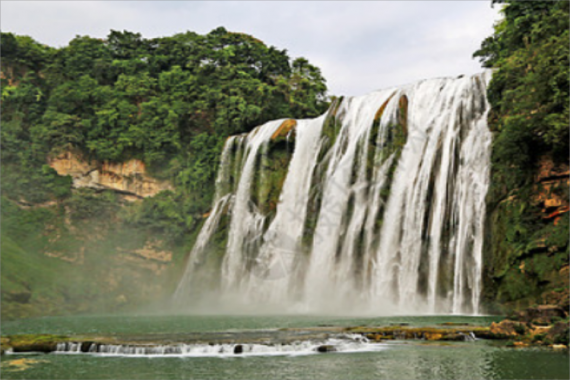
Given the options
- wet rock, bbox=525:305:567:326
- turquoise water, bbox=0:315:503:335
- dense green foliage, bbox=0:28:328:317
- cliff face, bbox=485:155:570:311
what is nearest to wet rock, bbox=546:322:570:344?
wet rock, bbox=525:305:567:326

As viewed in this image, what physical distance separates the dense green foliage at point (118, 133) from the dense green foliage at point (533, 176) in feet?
75.5

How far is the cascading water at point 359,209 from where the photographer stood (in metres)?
24.2

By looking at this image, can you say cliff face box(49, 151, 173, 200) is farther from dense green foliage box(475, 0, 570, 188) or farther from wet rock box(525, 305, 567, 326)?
wet rock box(525, 305, 567, 326)

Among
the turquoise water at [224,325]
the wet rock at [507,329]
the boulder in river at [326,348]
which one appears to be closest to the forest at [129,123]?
the turquoise water at [224,325]

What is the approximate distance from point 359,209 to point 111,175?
22.6 meters

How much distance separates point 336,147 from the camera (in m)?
32.8

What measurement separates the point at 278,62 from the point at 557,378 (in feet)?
143

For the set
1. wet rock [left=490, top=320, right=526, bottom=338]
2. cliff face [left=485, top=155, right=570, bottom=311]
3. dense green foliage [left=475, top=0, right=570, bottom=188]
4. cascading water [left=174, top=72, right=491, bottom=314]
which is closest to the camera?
wet rock [left=490, top=320, right=526, bottom=338]

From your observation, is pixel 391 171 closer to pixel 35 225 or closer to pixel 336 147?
pixel 336 147

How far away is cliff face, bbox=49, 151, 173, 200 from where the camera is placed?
4241cm

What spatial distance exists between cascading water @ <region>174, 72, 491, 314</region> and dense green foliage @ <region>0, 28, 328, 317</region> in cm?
404

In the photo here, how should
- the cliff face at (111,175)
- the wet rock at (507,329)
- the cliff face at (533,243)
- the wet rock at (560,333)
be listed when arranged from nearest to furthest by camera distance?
the wet rock at (560,333)
the wet rock at (507,329)
the cliff face at (533,243)
the cliff face at (111,175)

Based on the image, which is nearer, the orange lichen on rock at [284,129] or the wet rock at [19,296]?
the wet rock at [19,296]

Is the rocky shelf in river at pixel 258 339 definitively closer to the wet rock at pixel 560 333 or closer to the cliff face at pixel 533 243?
the wet rock at pixel 560 333
